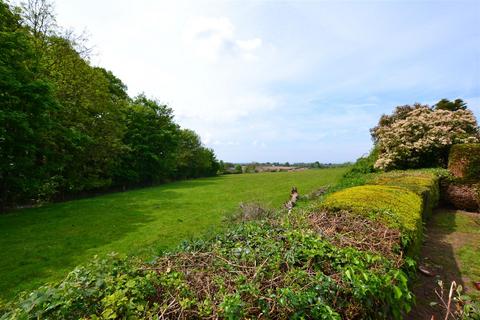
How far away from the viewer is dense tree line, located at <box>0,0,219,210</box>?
33.8 ft

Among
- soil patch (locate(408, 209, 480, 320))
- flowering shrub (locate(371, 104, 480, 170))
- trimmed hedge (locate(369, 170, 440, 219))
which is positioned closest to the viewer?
soil patch (locate(408, 209, 480, 320))

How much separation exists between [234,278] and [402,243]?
2.29 m

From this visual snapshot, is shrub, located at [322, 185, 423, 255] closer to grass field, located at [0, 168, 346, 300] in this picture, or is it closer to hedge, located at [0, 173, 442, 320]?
hedge, located at [0, 173, 442, 320]

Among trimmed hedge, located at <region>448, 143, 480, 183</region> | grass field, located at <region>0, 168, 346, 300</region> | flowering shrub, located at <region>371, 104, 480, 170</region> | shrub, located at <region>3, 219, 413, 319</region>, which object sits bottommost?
grass field, located at <region>0, 168, 346, 300</region>

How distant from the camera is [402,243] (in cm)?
312

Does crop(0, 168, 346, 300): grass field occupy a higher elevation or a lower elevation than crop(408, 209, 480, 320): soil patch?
higher

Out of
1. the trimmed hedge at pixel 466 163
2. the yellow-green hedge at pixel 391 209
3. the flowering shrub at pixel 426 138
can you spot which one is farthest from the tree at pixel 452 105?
the yellow-green hedge at pixel 391 209

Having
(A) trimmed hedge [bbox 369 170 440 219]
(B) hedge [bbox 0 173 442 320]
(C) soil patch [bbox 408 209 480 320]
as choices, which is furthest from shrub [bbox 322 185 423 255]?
Result: (A) trimmed hedge [bbox 369 170 440 219]

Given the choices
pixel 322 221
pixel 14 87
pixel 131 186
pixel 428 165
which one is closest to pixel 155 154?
pixel 131 186

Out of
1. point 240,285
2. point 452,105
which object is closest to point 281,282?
point 240,285

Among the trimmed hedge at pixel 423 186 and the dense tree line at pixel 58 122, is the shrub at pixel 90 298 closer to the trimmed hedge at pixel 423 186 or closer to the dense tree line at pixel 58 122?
the trimmed hedge at pixel 423 186

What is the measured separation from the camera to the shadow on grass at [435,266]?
3.89 m

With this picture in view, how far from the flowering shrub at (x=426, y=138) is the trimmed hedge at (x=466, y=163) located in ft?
5.25

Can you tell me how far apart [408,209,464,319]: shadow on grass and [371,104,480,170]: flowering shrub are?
4699 mm
